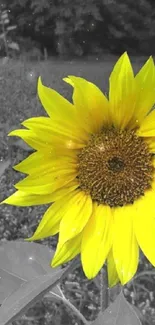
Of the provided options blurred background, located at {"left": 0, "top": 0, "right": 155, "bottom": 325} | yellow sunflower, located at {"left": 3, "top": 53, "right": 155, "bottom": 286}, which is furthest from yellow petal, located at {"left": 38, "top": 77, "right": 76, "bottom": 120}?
blurred background, located at {"left": 0, "top": 0, "right": 155, "bottom": 325}

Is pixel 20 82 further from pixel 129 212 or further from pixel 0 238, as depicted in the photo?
pixel 129 212

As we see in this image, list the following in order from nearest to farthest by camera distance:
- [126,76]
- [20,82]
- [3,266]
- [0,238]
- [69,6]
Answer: [126,76] → [3,266] → [0,238] → [20,82] → [69,6]

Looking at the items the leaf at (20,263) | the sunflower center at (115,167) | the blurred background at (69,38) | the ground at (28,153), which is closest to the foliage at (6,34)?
the blurred background at (69,38)

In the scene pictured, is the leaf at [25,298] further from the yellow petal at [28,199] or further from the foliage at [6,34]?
the foliage at [6,34]

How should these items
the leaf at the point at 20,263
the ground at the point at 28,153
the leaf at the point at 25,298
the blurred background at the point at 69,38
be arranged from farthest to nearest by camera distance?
the blurred background at the point at 69,38
the ground at the point at 28,153
the leaf at the point at 20,263
the leaf at the point at 25,298

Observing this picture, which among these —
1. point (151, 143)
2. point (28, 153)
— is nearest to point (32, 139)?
point (151, 143)

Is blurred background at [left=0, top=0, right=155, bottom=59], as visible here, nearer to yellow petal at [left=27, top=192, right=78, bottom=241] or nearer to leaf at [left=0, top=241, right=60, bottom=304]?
leaf at [left=0, top=241, right=60, bottom=304]

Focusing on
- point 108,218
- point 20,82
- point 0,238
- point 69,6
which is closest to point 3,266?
point 108,218
